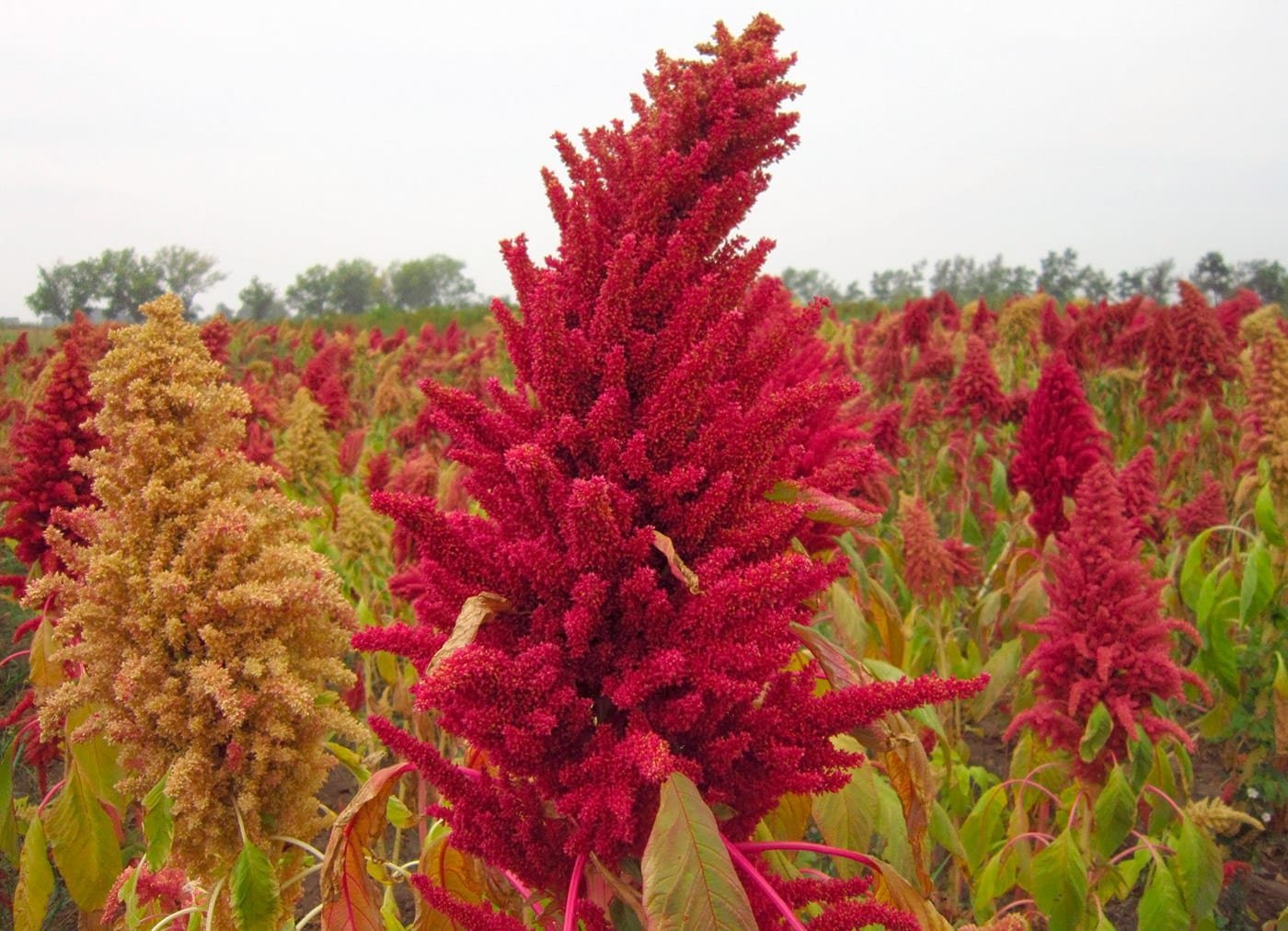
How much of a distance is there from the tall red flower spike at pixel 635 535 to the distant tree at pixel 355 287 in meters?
39.9

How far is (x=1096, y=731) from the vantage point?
2.56 m

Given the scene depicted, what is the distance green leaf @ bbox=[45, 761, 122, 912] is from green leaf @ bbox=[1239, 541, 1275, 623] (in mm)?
3107

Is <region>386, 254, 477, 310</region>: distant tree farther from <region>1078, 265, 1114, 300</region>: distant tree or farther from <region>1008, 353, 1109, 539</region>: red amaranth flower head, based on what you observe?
<region>1008, 353, 1109, 539</region>: red amaranth flower head

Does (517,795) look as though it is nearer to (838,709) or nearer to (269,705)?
(838,709)

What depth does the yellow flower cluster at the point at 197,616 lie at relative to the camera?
1.45 meters

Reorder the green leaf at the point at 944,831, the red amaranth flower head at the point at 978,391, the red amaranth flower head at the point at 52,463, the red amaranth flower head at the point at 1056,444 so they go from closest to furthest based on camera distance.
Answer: the green leaf at the point at 944,831 < the red amaranth flower head at the point at 52,463 < the red amaranth flower head at the point at 1056,444 < the red amaranth flower head at the point at 978,391

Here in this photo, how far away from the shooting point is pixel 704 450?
1.09 metres

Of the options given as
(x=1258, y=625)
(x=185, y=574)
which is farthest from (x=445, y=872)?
(x=1258, y=625)

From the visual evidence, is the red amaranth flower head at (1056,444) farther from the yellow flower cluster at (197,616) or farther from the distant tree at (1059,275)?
the distant tree at (1059,275)

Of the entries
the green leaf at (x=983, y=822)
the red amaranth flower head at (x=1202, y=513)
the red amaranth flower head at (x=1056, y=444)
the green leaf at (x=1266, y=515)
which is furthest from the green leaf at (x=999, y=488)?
the green leaf at (x=983, y=822)

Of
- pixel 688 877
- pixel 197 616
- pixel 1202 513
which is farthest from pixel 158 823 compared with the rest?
pixel 1202 513

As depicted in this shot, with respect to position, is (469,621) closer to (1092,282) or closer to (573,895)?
(573,895)

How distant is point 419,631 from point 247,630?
428 mm

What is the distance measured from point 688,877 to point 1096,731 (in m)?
2.00
